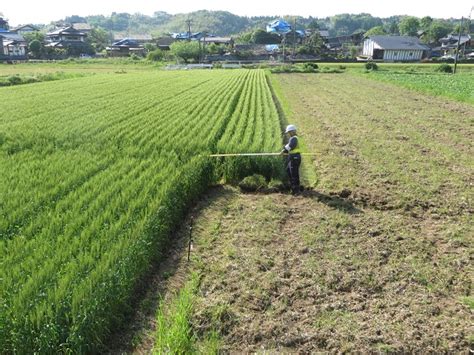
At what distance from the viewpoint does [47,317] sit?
346 cm

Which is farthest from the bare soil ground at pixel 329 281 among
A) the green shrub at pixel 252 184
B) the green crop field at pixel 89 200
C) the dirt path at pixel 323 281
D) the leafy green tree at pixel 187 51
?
the leafy green tree at pixel 187 51

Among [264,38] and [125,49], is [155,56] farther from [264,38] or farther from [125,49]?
[264,38]

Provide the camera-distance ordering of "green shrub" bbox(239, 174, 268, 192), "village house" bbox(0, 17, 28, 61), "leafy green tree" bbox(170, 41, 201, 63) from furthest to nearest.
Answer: "leafy green tree" bbox(170, 41, 201, 63)
"village house" bbox(0, 17, 28, 61)
"green shrub" bbox(239, 174, 268, 192)

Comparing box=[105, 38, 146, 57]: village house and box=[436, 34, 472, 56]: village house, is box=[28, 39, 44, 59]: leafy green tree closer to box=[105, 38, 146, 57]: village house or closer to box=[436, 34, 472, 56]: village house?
box=[105, 38, 146, 57]: village house

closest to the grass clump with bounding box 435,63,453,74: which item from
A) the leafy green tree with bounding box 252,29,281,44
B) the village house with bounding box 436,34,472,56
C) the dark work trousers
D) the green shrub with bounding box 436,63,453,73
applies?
the green shrub with bounding box 436,63,453,73

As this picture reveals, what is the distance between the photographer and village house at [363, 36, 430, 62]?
241 feet

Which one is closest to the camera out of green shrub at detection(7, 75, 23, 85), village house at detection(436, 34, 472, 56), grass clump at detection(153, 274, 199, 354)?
grass clump at detection(153, 274, 199, 354)

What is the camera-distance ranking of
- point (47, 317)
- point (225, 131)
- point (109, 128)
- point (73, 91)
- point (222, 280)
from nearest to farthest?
point (47, 317) < point (222, 280) < point (109, 128) < point (225, 131) < point (73, 91)

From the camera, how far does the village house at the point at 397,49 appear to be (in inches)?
2889

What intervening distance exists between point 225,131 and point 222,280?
7.46 m

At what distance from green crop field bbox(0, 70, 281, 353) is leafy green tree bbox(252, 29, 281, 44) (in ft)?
312

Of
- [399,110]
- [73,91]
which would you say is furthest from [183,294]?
[73,91]

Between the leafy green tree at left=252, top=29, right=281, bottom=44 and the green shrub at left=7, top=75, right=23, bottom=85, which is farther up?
the leafy green tree at left=252, top=29, right=281, bottom=44

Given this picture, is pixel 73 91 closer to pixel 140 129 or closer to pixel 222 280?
pixel 140 129
